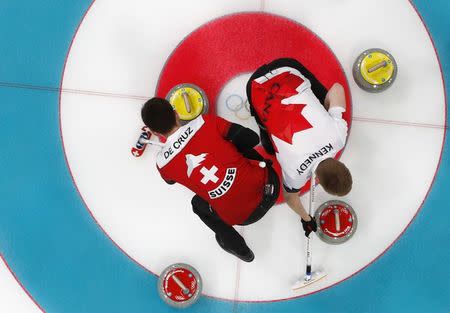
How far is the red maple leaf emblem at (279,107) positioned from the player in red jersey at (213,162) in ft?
0.51

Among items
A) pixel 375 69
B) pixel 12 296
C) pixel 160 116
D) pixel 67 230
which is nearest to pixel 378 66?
pixel 375 69

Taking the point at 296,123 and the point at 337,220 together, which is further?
the point at 337,220

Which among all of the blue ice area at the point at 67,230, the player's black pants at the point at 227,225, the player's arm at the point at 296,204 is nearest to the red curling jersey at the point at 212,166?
the player's black pants at the point at 227,225

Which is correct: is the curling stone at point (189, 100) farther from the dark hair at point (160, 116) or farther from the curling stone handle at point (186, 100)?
the dark hair at point (160, 116)

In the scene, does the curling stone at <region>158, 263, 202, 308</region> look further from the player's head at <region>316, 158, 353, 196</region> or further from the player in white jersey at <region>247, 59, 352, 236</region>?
the player's head at <region>316, 158, 353, 196</region>

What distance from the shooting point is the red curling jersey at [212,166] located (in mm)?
2143

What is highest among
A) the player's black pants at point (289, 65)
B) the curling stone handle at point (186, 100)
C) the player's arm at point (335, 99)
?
the curling stone handle at point (186, 100)

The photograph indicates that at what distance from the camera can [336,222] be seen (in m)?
2.68

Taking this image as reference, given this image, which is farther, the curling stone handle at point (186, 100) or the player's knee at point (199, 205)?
the curling stone handle at point (186, 100)

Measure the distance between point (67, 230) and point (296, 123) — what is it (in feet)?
4.90

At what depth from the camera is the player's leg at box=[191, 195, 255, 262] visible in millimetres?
2520

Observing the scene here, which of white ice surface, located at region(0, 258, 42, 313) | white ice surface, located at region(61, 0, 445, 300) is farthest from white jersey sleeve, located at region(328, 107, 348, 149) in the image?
white ice surface, located at region(0, 258, 42, 313)

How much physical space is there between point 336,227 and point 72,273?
1.52 meters

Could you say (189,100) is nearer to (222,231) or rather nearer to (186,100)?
(186,100)
